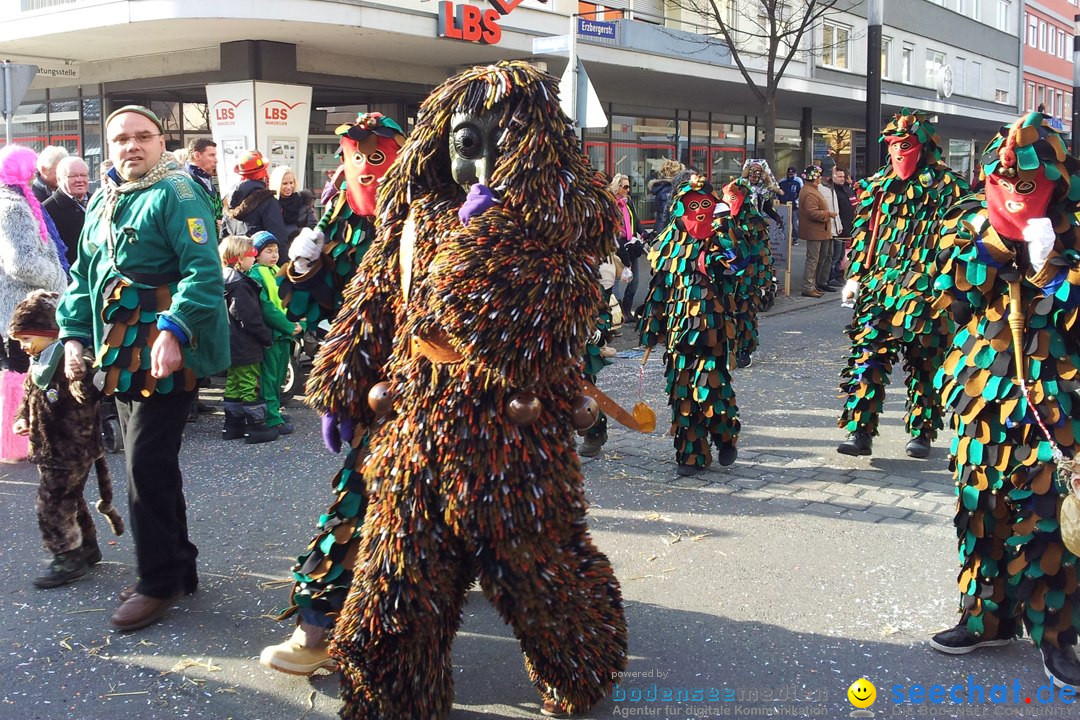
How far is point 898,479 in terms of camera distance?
246 inches

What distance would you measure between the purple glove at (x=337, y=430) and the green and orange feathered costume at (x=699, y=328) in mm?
3195

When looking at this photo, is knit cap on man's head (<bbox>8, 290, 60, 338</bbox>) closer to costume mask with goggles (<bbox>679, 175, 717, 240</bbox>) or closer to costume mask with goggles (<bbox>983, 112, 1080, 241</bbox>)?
costume mask with goggles (<bbox>679, 175, 717, 240</bbox>)

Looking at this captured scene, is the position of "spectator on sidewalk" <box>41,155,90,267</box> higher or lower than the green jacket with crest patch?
higher

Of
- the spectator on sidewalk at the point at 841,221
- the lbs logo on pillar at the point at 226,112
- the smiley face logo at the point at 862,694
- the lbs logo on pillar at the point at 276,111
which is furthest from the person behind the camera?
the spectator on sidewalk at the point at 841,221

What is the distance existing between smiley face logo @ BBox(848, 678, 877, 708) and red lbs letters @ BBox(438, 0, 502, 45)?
1217cm

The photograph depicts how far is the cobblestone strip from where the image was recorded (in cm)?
558

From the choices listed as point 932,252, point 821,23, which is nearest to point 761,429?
point 932,252

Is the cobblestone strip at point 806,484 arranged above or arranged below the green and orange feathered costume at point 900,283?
below

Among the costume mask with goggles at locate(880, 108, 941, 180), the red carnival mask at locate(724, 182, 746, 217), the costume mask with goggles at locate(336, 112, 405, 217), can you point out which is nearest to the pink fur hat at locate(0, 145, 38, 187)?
the costume mask with goggles at locate(336, 112, 405, 217)

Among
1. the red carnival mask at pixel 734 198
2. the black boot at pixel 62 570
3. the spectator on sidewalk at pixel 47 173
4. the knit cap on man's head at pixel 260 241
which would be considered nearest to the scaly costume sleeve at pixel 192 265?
the black boot at pixel 62 570

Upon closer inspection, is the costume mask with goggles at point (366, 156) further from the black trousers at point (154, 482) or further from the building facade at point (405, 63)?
the building facade at point (405, 63)

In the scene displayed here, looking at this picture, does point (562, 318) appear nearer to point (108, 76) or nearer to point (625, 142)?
point (108, 76)

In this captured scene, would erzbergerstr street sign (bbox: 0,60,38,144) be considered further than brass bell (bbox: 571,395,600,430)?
Yes

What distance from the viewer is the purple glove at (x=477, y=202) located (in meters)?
2.84
